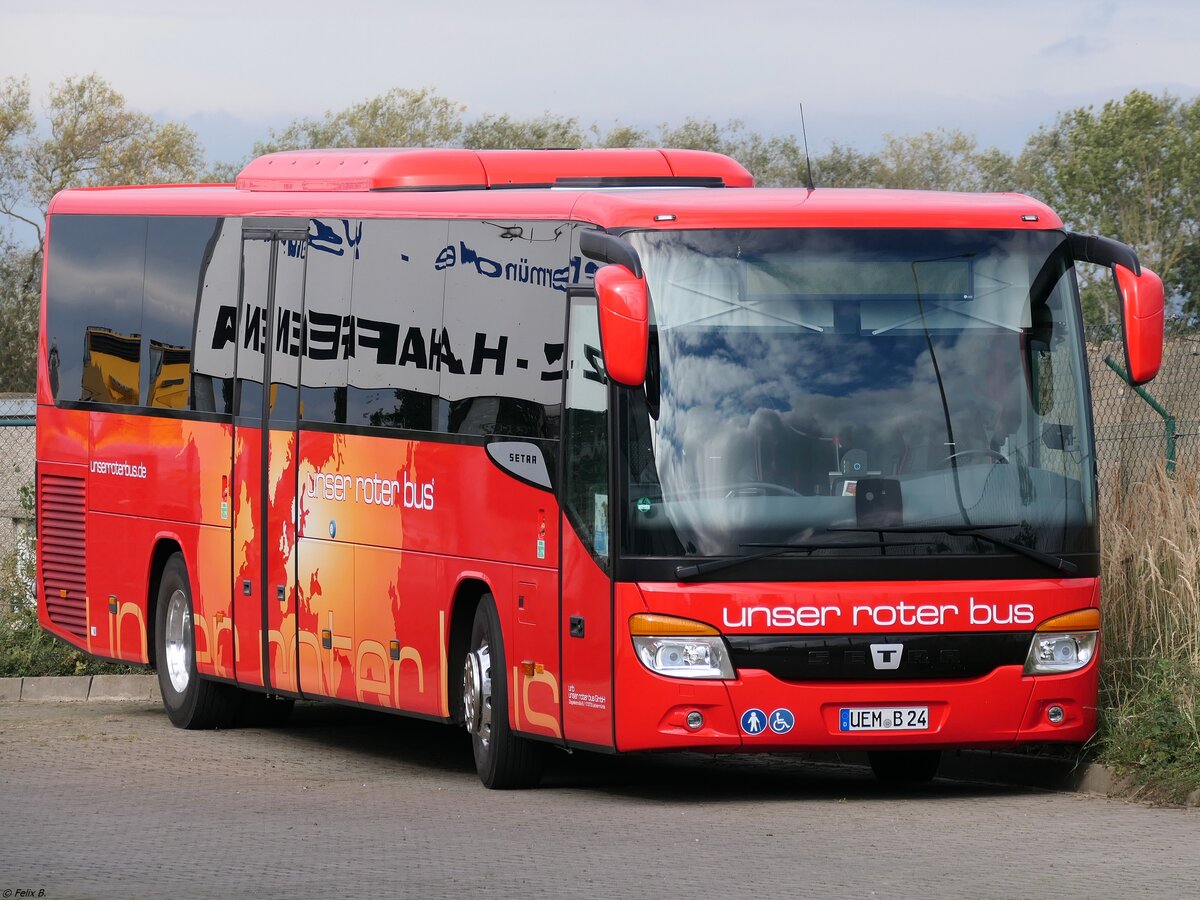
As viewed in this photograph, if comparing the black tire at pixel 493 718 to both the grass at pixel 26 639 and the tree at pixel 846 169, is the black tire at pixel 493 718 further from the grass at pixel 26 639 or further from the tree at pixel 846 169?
the tree at pixel 846 169

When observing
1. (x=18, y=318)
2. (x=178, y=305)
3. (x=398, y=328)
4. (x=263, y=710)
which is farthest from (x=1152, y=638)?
(x=18, y=318)

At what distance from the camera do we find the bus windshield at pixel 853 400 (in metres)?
11.0

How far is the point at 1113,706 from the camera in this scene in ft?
40.4

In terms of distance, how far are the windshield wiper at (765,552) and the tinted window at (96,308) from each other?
687 cm

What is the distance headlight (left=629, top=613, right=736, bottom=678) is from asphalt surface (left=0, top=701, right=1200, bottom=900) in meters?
0.72

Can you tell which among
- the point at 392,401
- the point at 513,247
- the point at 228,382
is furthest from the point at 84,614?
the point at 513,247

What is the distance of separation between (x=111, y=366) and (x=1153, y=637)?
809 cm

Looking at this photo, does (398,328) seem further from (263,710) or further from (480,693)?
(263,710)

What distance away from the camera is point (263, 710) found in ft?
54.7

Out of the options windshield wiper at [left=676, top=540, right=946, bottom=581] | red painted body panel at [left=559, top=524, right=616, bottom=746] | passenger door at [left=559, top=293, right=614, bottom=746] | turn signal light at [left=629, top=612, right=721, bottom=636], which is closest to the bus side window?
passenger door at [left=559, top=293, right=614, bottom=746]

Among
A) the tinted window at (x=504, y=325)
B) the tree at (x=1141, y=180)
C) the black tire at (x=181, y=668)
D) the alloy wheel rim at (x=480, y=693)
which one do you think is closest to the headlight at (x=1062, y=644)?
the tinted window at (x=504, y=325)

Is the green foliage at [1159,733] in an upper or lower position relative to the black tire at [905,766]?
upper

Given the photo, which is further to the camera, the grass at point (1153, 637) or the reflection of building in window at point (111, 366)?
the reflection of building in window at point (111, 366)

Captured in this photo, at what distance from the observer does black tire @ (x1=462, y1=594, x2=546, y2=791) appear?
12320 millimetres
